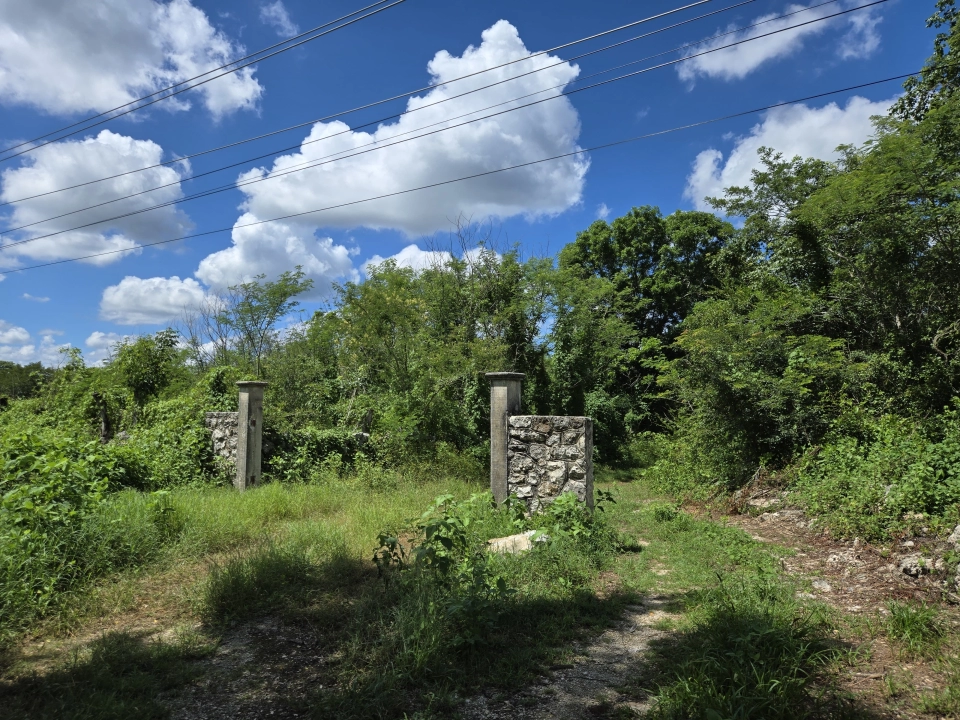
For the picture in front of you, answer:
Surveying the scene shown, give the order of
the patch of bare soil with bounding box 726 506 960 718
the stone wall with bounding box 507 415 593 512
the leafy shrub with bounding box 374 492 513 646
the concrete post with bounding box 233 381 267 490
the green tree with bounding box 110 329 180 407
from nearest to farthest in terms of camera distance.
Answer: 1. the patch of bare soil with bounding box 726 506 960 718
2. the leafy shrub with bounding box 374 492 513 646
3. the stone wall with bounding box 507 415 593 512
4. the concrete post with bounding box 233 381 267 490
5. the green tree with bounding box 110 329 180 407

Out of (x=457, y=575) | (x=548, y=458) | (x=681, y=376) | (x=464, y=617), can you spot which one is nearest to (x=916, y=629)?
(x=464, y=617)

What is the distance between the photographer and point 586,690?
3035mm

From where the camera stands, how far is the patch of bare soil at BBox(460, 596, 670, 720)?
2.80m

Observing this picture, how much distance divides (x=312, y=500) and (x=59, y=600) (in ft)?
11.3

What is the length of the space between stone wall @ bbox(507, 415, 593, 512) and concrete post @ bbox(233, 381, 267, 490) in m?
4.45

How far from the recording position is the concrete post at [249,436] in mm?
8750

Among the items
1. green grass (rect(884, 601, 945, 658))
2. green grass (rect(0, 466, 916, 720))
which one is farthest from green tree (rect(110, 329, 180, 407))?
green grass (rect(884, 601, 945, 658))

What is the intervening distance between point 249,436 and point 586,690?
23.8ft

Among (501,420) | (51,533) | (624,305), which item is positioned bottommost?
(51,533)

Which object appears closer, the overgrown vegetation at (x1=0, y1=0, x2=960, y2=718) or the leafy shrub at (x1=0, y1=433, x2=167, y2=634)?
the overgrown vegetation at (x1=0, y1=0, x2=960, y2=718)

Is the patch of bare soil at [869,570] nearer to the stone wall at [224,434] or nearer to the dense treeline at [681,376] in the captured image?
the dense treeline at [681,376]

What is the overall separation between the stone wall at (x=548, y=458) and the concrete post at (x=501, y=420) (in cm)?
7

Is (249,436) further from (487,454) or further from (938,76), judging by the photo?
(938,76)

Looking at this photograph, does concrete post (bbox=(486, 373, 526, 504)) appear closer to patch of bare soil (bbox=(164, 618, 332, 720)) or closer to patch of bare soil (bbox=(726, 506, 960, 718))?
patch of bare soil (bbox=(726, 506, 960, 718))
